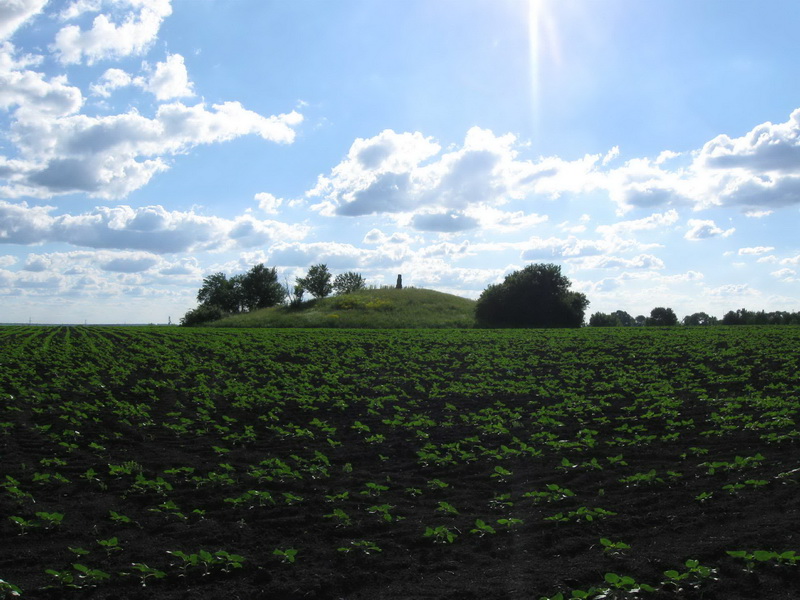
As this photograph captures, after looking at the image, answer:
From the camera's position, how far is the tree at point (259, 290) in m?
107

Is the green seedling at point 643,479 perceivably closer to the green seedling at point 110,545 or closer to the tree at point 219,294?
the green seedling at point 110,545

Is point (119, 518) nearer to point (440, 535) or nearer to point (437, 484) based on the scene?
point (440, 535)

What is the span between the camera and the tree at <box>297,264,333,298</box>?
315 ft

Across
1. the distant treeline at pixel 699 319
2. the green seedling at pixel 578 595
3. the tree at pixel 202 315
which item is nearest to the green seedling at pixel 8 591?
Result: the green seedling at pixel 578 595

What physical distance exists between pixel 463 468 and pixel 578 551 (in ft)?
12.1

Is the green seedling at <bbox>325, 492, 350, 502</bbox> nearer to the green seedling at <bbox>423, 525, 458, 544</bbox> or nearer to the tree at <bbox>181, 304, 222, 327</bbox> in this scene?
the green seedling at <bbox>423, 525, 458, 544</bbox>

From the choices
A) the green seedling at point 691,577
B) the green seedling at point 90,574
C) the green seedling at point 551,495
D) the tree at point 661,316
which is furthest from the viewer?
the tree at point 661,316

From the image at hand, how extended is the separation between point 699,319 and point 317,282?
54994 millimetres

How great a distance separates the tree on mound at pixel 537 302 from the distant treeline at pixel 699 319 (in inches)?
271

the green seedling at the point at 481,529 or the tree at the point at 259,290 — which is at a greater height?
the tree at the point at 259,290

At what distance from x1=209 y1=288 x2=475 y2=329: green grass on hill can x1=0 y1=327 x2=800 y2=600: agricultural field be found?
40.9m

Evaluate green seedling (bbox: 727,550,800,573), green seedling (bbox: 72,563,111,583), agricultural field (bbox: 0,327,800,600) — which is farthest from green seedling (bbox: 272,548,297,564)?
green seedling (bbox: 727,550,800,573)

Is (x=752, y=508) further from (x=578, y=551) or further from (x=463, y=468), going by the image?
(x=463, y=468)

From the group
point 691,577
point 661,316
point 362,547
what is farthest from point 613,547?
point 661,316
